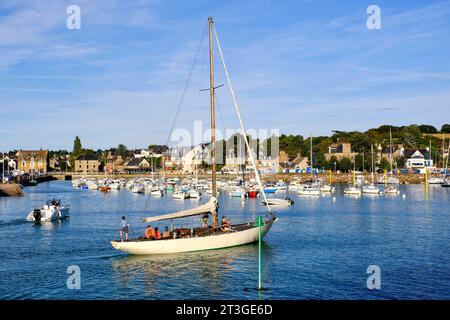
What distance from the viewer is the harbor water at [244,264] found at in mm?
32094

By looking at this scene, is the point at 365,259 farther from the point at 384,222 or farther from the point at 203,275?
the point at 384,222

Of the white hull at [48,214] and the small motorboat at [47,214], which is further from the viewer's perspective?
the white hull at [48,214]

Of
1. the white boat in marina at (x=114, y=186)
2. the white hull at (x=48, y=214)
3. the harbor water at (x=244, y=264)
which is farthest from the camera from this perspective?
the white boat in marina at (x=114, y=186)

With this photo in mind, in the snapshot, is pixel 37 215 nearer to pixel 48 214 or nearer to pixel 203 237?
pixel 48 214

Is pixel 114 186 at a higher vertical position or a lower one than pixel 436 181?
lower

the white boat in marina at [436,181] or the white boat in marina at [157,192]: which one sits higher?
the white boat in marina at [436,181]

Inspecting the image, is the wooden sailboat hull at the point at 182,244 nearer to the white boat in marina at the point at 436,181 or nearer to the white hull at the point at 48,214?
the white hull at the point at 48,214

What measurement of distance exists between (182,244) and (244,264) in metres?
5.24

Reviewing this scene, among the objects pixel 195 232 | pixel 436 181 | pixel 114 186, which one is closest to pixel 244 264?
pixel 195 232

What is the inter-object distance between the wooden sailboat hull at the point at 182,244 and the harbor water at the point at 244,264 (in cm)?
50

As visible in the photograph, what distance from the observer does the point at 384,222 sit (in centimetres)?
6819

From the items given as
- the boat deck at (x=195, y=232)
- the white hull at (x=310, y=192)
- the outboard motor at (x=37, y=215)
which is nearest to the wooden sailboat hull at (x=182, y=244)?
the boat deck at (x=195, y=232)

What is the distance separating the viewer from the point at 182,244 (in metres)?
41.3
